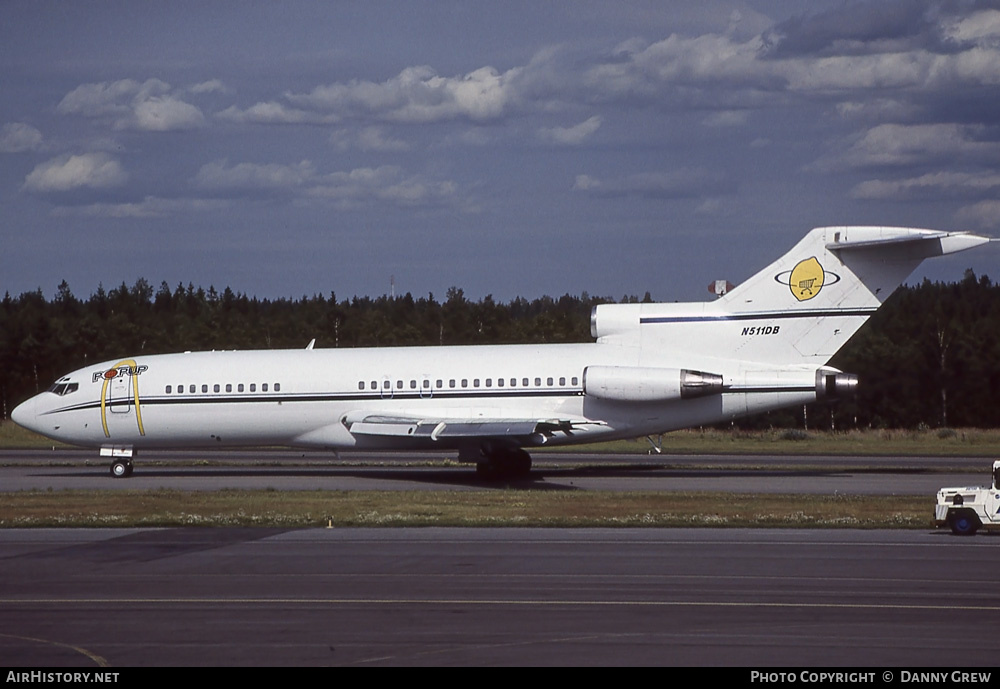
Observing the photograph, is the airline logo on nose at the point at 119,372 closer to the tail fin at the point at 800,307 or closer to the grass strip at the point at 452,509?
the grass strip at the point at 452,509

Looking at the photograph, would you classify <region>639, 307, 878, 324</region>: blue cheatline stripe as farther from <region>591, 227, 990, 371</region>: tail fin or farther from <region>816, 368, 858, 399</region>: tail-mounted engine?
<region>816, 368, 858, 399</region>: tail-mounted engine

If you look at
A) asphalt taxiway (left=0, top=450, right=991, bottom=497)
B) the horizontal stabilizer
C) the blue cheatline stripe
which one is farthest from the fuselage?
the horizontal stabilizer

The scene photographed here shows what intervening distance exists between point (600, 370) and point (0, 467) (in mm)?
19758

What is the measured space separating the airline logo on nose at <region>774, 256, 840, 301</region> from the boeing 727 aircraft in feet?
0.12

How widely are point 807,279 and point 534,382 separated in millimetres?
7823

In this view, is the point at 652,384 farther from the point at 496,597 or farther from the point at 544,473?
the point at 496,597

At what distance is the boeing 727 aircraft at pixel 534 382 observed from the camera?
2953cm

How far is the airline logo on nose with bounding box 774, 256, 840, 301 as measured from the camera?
29766mm

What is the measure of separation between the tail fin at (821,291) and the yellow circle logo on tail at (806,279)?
1.0 inches

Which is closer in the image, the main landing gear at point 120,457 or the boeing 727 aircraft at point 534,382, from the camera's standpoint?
the boeing 727 aircraft at point 534,382

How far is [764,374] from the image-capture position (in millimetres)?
29641

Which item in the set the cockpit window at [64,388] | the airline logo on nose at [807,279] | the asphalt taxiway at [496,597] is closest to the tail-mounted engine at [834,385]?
the airline logo on nose at [807,279]
